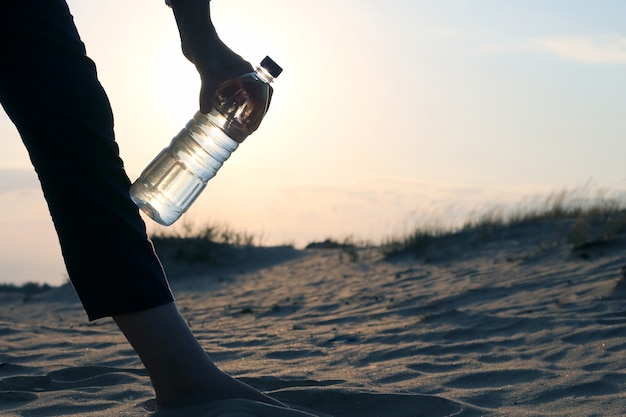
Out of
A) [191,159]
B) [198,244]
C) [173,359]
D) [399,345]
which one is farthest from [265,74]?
[198,244]

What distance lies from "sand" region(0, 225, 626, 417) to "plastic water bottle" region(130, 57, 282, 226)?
630 mm

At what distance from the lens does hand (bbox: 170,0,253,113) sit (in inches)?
83.9

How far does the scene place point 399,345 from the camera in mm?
4137

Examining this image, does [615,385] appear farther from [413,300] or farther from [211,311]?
[211,311]

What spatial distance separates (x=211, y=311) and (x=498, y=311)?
275 centimetres

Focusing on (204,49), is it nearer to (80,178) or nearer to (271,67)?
(271,67)

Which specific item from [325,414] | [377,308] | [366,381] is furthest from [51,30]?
[377,308]

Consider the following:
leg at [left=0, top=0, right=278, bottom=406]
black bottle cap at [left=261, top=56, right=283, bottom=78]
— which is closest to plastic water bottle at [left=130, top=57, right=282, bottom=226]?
black bottle cap at [left=261, top=56, right=283, bottom=78]

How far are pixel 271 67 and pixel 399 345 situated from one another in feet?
7.13

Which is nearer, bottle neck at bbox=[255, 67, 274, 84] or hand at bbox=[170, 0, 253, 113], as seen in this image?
hand at bbox=[170, 0, 253, 113]

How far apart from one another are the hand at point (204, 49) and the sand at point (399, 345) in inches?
31.3

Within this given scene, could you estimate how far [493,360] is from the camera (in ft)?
11.9

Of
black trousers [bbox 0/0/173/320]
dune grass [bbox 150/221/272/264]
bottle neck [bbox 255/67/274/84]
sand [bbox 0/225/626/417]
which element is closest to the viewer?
black trousers [bbox 0/0/173/320]

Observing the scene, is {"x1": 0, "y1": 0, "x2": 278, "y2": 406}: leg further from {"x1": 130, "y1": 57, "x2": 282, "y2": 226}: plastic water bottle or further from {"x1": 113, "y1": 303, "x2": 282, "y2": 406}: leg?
{"x1": 130, "y1": 57, "x2": 282, "y2": 226}: plastic water bottle
